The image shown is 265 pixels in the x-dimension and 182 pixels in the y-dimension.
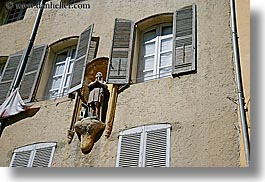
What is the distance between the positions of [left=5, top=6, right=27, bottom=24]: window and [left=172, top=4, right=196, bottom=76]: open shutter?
3.29 m

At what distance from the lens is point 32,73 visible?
673cm

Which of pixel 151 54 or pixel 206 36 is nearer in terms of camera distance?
pixel 206 36

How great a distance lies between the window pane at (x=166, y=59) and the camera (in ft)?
19.5

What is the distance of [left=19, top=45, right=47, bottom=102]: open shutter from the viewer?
649cm

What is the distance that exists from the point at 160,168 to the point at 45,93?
9.04ft

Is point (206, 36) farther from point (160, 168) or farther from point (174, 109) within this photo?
point (160, 168)

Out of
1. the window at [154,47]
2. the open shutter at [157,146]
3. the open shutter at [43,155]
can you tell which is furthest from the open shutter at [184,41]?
the open shutter at [43,155]

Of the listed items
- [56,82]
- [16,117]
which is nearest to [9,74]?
[56,82]

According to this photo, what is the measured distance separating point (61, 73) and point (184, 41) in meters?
1.97

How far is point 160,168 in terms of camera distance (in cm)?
443

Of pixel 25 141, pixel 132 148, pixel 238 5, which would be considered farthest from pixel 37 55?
pixel 238 5

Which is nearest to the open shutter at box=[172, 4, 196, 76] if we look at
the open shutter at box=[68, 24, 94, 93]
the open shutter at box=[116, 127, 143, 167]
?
the open shutter at box=[116, 127, 143, 167]

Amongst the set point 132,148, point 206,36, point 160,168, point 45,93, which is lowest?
point 160,168

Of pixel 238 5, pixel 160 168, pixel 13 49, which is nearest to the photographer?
pixel 160 168
